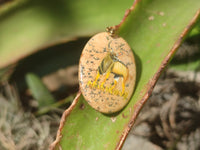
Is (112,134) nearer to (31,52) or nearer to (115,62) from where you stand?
(115,62)

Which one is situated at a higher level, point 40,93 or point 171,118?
point 40,93

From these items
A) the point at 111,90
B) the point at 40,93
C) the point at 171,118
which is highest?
the point at 111,90

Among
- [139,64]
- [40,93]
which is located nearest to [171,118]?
[139,64]

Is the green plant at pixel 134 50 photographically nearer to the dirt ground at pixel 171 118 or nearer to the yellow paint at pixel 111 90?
the yellow paint at pixel 111 90

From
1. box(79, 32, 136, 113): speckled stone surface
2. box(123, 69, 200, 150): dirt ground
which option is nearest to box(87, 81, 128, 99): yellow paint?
box(79, 32, 136, 113): speckled stone surface

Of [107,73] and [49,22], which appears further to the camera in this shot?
[49,22]

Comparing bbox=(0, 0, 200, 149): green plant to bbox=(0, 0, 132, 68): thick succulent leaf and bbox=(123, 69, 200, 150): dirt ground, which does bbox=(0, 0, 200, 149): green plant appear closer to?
bbox=(0, 0, 132, 68): thick succulent leaf

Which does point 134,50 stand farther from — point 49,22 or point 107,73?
point 49,22
